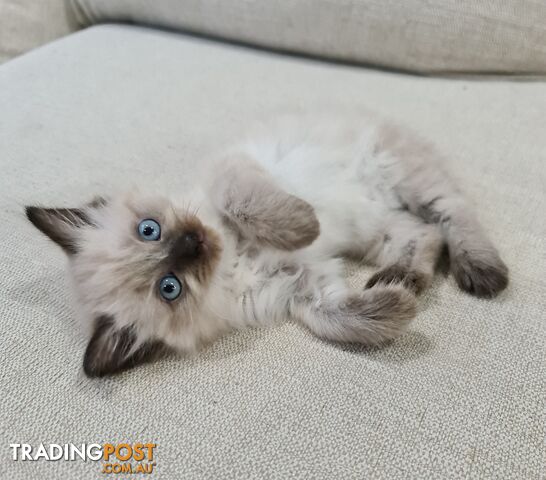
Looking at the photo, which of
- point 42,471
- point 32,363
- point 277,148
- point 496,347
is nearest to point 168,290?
point 32,363

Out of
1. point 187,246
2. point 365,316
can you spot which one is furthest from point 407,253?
point 187,246

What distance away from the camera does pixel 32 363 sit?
1.00 metres

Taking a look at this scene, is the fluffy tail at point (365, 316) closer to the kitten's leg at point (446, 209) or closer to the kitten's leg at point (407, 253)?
the kitten's leg at point (407, 253)

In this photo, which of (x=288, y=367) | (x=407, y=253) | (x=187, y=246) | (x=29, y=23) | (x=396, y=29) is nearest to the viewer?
(x=288, y=367)

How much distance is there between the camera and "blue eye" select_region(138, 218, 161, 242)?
115 centimetres

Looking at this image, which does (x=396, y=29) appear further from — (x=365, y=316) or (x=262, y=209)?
(x=365, y=316)

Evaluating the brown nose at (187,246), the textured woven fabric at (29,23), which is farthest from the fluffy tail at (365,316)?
the textured woven fabric at (29,23)

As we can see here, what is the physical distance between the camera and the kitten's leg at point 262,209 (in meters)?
1.14

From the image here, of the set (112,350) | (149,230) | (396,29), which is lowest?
(112,350)

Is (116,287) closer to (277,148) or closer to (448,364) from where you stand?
(277,148)

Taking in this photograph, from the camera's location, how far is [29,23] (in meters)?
2.32

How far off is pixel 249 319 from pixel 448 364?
0.42m

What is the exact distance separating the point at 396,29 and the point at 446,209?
2.82ft

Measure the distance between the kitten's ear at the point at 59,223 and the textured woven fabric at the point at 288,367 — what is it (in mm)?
81
